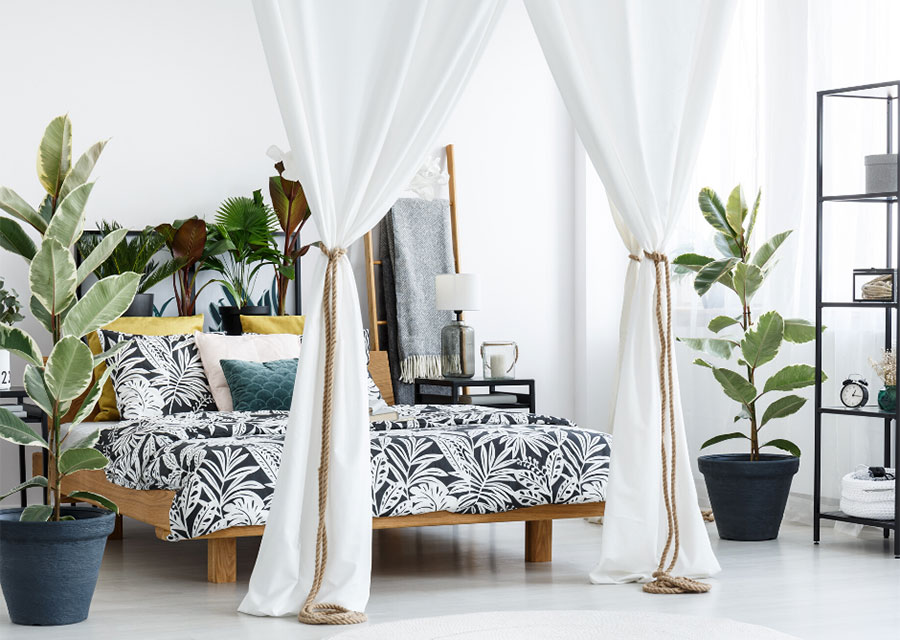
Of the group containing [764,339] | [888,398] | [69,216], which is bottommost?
[888,398]

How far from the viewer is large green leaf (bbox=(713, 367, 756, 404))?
5590mm

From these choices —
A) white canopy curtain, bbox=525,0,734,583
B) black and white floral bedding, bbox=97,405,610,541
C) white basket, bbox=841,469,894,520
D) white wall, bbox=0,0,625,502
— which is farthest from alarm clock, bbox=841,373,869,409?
white wall, bbox=0,0,625,502

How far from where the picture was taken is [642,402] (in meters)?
4.21

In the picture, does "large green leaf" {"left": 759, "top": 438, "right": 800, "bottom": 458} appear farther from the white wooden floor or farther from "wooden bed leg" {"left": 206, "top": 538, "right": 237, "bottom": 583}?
"wooden bed leg" {"left": 206, "top": 538, "right": 237, "bottom": 583}

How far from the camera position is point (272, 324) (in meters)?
6.36

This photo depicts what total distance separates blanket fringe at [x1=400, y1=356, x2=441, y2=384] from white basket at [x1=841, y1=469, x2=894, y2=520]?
2.57 m

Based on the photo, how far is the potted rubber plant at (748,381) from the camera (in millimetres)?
5504

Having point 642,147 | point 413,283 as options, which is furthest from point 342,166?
point 413,283

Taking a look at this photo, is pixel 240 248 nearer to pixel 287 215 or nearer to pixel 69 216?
pixel 287 215

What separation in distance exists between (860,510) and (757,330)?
91 centimetres

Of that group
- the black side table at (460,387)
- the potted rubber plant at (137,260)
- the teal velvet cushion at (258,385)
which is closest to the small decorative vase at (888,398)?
the black side table at (460,387)

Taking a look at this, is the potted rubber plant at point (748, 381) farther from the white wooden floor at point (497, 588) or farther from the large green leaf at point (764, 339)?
the white wooden floor at point (497, 588)

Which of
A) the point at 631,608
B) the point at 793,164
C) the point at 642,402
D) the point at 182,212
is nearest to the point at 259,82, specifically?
the point at 182,212

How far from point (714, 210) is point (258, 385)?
2.35 meters
